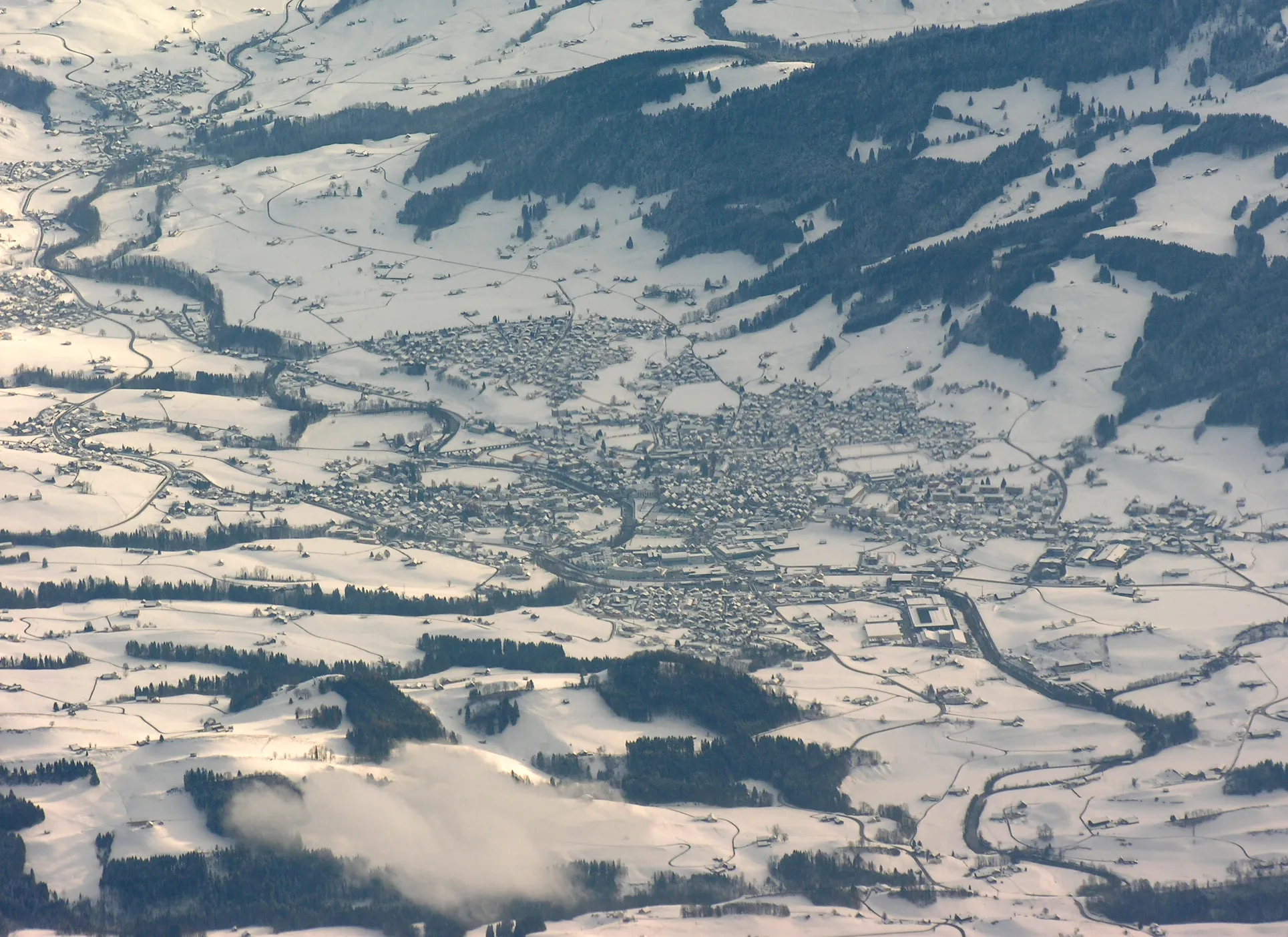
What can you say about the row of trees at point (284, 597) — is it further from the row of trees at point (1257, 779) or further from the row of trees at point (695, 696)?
the row of trees at point (1257, 779)

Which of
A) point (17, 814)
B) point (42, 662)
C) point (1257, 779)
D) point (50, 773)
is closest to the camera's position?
point (17, 814)

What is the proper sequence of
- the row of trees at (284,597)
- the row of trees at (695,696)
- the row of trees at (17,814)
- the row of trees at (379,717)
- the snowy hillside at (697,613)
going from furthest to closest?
the row of trees at (284,597)
the row of trees at (695,696)
the row of trees at (379,717)
the snowy hillside at (697,613)
the row of trees at (17,814)

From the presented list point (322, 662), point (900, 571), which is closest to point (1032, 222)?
point (900, 571)

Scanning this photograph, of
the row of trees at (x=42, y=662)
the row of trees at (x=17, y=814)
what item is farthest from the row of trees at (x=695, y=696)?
the row of trees at (x=17, y=814)

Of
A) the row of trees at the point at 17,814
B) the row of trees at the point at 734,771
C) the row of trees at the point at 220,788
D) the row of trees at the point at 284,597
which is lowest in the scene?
the row of trees at the point at 284,597

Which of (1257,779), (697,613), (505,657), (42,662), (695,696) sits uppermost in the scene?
(1257,779)

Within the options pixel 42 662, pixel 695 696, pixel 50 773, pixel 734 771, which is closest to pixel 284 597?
pixel 42 662

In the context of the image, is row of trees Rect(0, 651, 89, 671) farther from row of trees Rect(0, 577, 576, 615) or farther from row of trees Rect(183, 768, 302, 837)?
row of trees Rect(183, 768, 302, 837)

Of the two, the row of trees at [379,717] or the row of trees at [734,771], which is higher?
the row of trees at [379,717]

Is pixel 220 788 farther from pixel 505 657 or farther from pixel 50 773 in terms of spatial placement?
pixel 505 657

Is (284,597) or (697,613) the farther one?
(284,597)

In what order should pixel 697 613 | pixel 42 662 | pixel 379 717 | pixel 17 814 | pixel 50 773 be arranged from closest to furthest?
pixel 17 814
pixel 50 773
pixel 379 717
pixel 42 662
pixel 697 613
